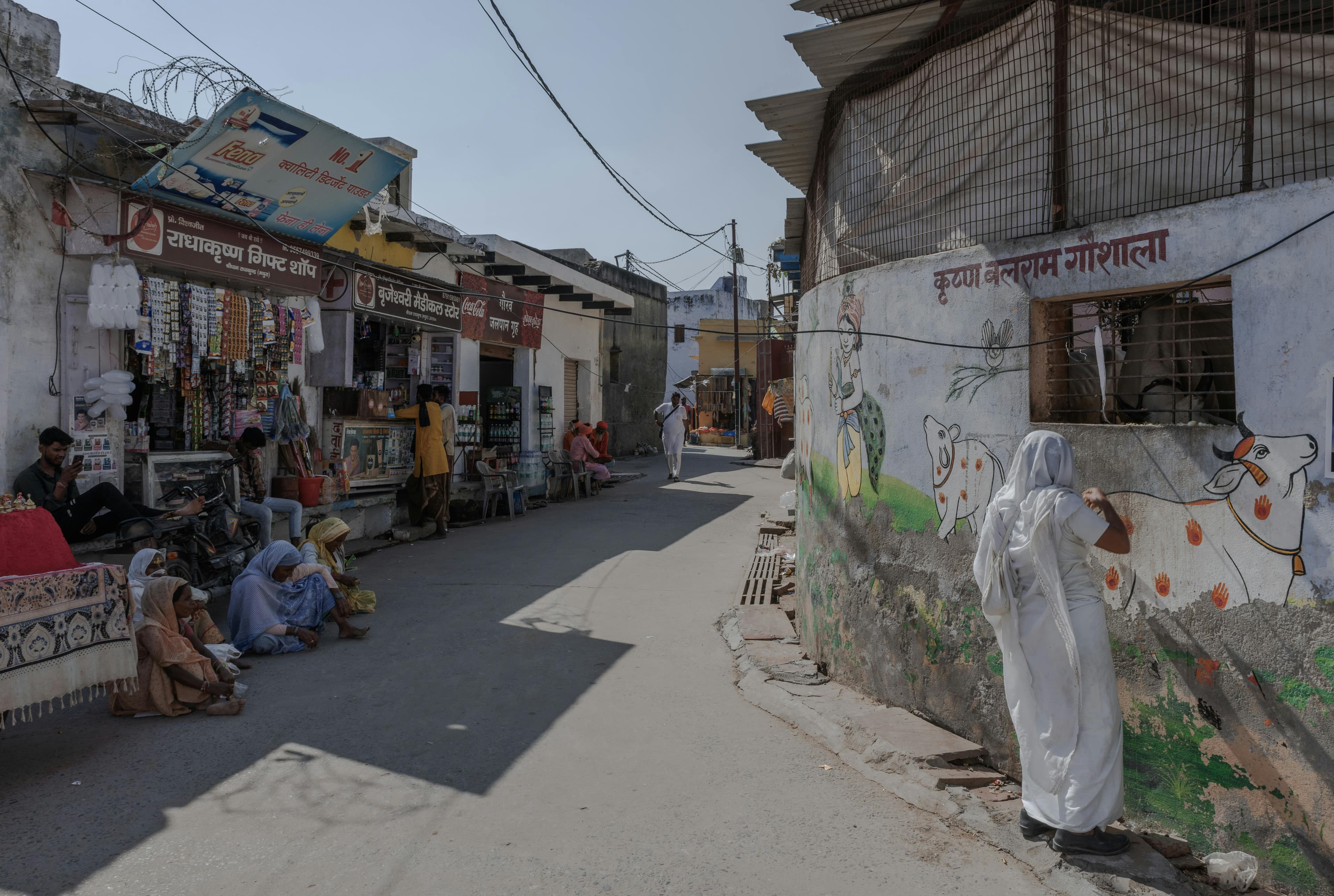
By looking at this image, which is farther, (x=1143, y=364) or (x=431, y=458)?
(x=431, y=458)

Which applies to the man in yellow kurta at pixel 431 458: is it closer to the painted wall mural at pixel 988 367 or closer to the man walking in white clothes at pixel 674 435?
the man walking in white clothes at pixel 674 435

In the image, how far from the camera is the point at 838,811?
4.05 metres

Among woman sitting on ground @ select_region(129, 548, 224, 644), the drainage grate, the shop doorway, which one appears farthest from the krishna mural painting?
the shop doorway

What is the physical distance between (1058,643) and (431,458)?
363 inches

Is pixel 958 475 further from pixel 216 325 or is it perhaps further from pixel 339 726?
pixel 216 325

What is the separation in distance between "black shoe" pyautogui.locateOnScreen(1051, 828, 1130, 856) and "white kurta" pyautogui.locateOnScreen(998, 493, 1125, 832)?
4 centimetres

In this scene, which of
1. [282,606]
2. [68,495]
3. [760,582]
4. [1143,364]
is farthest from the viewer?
[760,582]

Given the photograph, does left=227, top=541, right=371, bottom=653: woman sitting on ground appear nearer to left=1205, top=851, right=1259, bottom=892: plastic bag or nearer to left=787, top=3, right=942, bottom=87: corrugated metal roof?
left=787, top=3, right=942, bottom=87: corrugated metal roof

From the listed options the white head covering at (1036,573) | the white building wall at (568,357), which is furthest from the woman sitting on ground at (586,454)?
the white head covering at (1036,573)

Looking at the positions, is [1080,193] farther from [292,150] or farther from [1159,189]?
[292,150]

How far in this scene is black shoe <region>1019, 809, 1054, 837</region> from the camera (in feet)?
12.1

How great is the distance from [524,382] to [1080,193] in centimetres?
1251

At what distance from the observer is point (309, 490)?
9.58m

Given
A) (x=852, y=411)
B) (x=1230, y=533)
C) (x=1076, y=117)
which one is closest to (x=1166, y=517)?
(x=1230, y=533)
